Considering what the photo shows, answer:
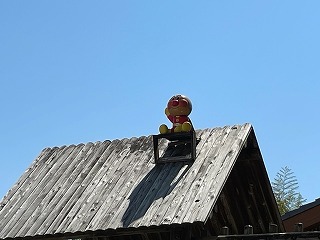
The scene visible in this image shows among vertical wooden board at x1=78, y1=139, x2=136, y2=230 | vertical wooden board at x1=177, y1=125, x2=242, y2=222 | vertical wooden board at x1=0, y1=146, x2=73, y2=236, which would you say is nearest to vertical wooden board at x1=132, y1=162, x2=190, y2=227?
vertical wooden board at x1=177, y1=125, x2=242, y2=222

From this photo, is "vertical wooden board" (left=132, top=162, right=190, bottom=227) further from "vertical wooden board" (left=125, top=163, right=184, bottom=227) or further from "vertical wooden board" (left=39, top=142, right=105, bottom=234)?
"vertical wooden board" (left=39, top=142, right=105, bottom=234)

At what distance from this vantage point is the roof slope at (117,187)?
45.4 ft

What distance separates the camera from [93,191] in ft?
50.6

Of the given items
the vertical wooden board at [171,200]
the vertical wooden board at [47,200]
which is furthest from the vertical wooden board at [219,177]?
the vertical wooden board at [47,200]

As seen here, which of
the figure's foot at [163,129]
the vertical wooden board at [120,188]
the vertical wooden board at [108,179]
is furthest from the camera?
the figure's foot at [163,129]

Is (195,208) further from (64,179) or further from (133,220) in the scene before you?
(64,179)

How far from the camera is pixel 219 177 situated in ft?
46.8

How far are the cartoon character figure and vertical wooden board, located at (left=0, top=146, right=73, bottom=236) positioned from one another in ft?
9.18

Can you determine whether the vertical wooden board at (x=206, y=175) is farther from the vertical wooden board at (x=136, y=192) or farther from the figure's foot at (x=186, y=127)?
the vertical wooden board at (x=136, y=192)

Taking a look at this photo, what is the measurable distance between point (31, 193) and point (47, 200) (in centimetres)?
68

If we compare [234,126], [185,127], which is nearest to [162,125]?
[185,127]

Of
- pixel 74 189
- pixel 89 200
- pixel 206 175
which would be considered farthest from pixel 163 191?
pixel 74 189

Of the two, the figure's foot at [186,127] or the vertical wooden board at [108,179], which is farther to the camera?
the figure's foot at [186,127]

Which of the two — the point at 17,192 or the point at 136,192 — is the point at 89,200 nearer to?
the point at 136,192
